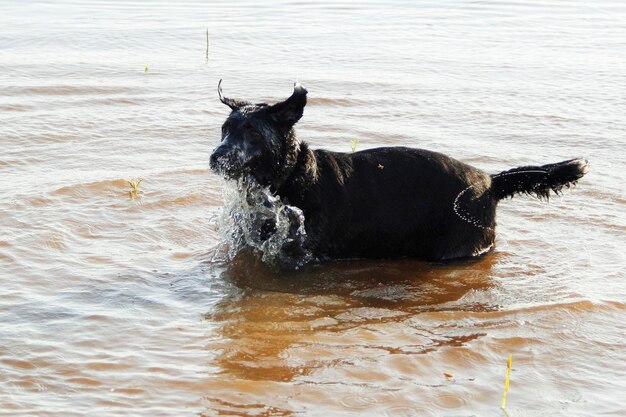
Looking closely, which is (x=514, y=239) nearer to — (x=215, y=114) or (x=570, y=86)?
(x=215, y=114)

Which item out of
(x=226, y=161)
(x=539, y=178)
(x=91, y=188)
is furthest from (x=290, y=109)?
(x=91, y=188)

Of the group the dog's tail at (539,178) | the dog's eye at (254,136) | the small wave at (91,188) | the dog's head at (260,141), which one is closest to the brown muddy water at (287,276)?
the small wave at (91,188)

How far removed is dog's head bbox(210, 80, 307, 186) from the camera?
6934 millimetres

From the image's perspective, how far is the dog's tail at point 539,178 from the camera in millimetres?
7480

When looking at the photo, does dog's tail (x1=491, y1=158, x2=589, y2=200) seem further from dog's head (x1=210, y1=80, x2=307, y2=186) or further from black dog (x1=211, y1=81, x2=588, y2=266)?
dog's head (x1=210, y1=80, x2=307, y2=186)

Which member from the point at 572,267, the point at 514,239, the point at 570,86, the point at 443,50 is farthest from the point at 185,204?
the point at 443,50

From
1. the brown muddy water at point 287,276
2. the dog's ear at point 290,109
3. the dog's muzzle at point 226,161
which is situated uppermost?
the dog's ear at point 290,109

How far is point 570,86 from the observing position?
525 inches

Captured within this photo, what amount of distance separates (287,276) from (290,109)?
132 centimetres

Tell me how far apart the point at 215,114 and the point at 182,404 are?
7.08 m

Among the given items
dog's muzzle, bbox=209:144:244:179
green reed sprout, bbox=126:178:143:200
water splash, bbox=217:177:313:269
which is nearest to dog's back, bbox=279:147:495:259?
water splash, bbox=217:177:313:269

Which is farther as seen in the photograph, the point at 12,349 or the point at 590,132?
the point at 590,132

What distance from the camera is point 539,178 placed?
7.64 metres

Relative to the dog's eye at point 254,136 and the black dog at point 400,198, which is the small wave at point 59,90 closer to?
the black dog at point 400,198
